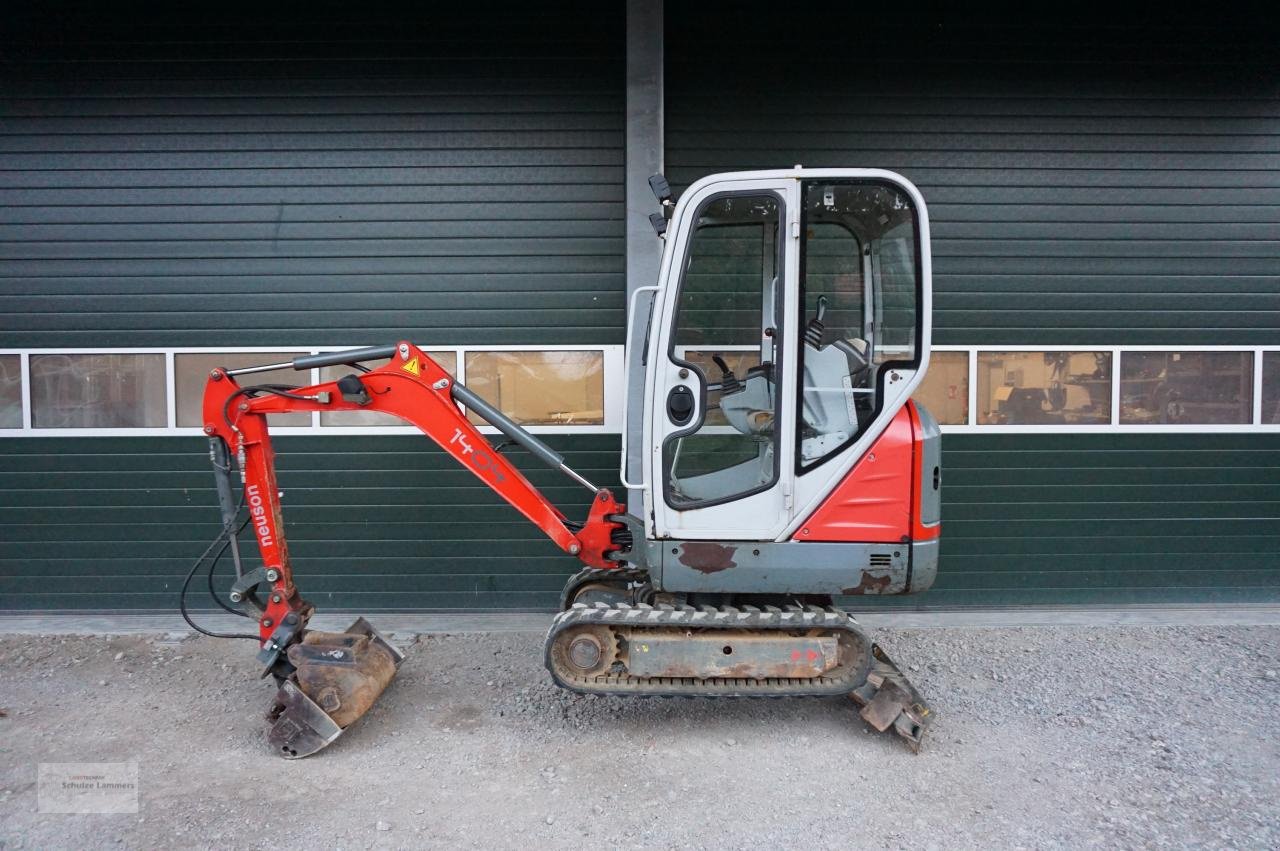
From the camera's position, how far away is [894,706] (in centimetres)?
372


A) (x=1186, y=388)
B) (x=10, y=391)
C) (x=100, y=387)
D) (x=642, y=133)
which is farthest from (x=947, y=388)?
(x=10, y=391)

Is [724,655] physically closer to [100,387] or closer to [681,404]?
[681,404]

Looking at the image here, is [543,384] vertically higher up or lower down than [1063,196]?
lower down

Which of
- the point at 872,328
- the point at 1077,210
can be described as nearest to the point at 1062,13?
the point at 1077,210

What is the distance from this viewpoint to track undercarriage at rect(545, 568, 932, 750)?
3.62 metres

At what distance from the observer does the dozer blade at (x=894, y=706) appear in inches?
145

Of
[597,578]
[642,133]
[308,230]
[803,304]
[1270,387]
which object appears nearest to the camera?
[803,304]

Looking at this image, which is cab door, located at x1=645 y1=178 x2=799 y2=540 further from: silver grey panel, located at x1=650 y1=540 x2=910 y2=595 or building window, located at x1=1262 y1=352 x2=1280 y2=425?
building window, located at x1=1262 y1=352 x2=1280 y2=425

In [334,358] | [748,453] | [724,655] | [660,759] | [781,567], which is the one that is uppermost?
[334,358]

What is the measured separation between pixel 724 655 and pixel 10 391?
5.54m

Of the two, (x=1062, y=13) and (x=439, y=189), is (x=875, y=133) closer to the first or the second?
(x=1062, y=13)

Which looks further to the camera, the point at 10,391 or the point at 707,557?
the point at 10,391

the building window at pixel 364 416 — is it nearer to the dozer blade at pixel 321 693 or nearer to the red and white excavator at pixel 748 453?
the red and white excavator at pixel 748 453

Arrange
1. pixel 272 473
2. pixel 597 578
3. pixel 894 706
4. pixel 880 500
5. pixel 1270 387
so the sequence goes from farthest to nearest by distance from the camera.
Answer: pixel 1270 387 → pixel 597 578 → pixel 272 473 → pixel 894 706 → pixel 880 500
